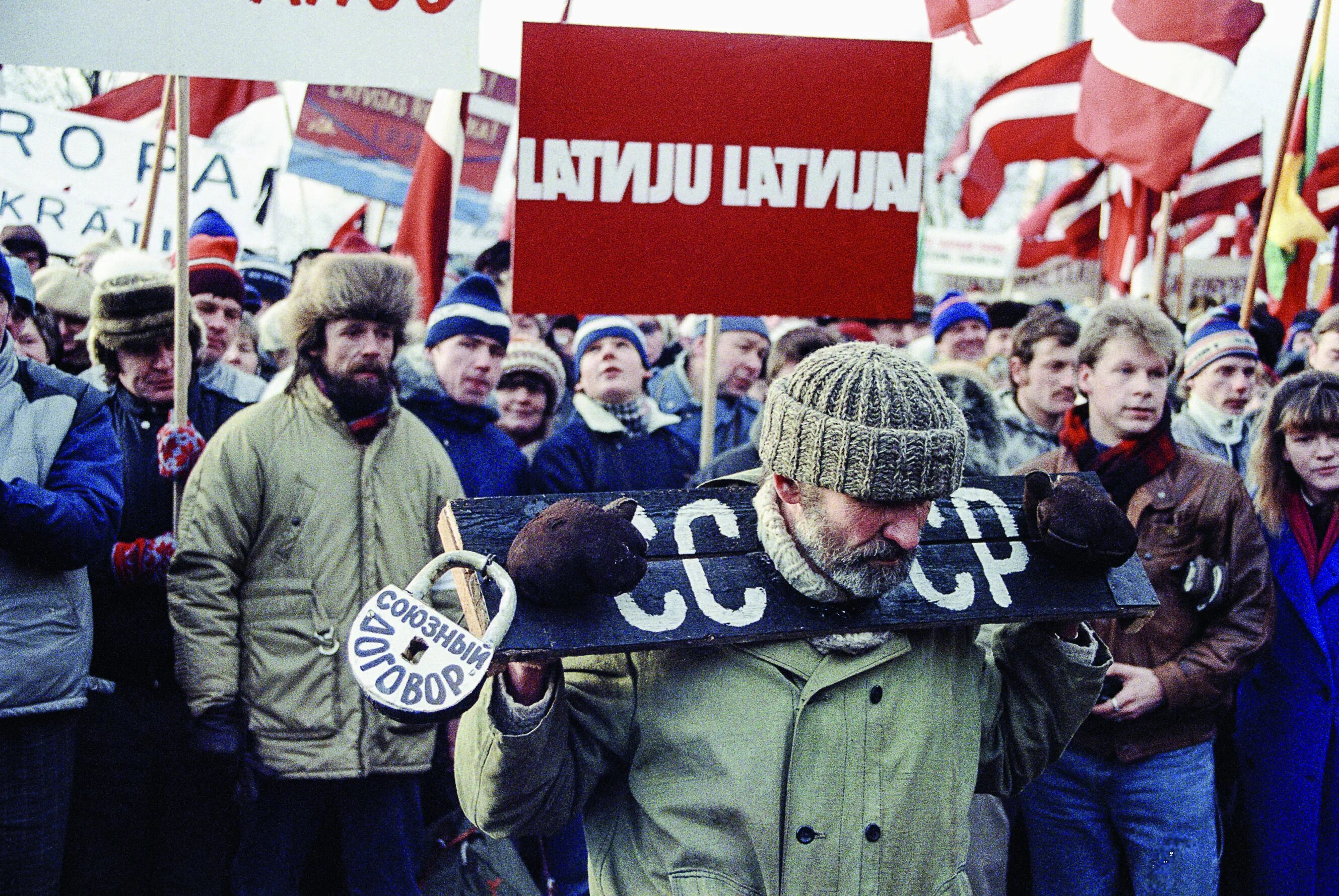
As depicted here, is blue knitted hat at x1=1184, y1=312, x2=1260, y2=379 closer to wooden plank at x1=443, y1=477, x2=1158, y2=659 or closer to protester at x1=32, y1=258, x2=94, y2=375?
wooden plank at x1=443, y1=477, x2=1158, y2=659

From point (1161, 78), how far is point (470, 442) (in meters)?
3.51

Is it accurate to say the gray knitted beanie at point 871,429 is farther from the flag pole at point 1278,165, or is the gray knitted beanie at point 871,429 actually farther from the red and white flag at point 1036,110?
the red and white flag at point 1036,110

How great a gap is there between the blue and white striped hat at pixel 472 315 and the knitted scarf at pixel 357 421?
780 mm

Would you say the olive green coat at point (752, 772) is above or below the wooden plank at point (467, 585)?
below

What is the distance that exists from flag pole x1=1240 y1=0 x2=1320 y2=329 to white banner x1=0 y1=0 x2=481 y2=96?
366 centimetres

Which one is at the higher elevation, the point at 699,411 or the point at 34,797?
the point at 699,411

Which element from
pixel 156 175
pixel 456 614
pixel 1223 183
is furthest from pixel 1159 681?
pixel 1223 183

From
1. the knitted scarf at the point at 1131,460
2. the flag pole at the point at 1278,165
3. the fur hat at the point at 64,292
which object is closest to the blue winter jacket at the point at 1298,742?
the knitted scarf at the point at 1131,460

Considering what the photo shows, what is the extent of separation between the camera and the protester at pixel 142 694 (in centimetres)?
372

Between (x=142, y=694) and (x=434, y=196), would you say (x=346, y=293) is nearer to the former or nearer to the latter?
(x=434, y=196)

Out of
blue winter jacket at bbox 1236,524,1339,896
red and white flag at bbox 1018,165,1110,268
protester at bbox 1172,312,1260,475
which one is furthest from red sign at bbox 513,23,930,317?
red and white flag at bbox 1018,165,1110,268

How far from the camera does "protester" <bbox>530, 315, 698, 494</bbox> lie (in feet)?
15.2

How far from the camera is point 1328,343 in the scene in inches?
203

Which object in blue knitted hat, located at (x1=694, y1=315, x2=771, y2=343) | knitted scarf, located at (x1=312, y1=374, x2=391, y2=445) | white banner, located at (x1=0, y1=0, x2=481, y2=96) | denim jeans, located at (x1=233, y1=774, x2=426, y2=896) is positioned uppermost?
white banner, located at (x1=0, y1=0, x2=481, y2=96)
